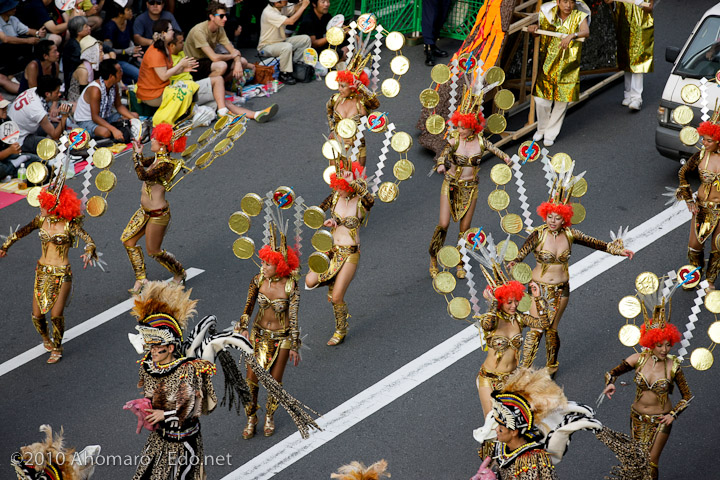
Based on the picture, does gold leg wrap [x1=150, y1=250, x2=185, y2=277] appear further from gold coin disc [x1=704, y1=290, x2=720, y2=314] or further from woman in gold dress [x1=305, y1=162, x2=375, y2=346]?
gold coin disc [x1=704, y1=290, x2=720, y2=314]

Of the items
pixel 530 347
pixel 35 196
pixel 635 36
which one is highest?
pixel 35 196

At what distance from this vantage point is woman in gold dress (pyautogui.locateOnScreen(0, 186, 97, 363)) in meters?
8.45

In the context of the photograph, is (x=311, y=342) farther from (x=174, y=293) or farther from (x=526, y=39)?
(x=526, y=39)

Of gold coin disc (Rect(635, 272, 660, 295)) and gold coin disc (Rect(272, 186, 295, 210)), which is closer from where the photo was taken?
gold coin disc (Rect(635, 272, 660, 295))

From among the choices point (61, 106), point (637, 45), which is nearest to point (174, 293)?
point (61, 106)

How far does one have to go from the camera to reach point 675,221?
10625 millimetres

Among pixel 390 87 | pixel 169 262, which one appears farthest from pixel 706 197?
pixel 169 262

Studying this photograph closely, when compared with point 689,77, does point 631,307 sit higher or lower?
higher

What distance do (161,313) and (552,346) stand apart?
3.43 m

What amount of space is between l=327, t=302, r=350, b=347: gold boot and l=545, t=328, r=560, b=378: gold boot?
1.80 metres

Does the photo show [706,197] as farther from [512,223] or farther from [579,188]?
[512,223]

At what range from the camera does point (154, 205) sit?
931 cm

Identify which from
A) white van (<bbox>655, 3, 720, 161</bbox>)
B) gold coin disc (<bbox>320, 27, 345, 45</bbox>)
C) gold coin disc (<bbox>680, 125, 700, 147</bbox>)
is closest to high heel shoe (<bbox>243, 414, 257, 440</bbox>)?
gold coin disc (<bbox>320, 27, 345, 45</bbox>)

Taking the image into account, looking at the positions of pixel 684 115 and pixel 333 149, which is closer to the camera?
pixel 333 149
